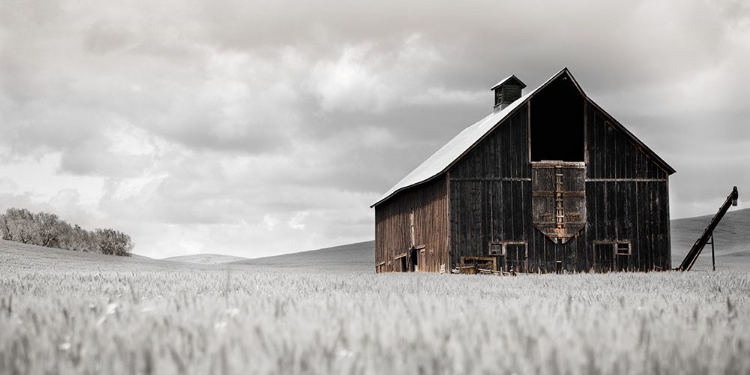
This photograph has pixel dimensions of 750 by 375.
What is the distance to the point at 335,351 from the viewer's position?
429 centimetres

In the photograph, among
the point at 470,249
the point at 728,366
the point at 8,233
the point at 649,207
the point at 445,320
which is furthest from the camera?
the point at 8,233

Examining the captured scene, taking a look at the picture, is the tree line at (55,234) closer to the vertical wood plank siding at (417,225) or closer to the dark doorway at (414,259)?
the vertical wood plank siding at (417,225)

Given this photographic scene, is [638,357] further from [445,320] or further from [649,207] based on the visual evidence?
[649,207]

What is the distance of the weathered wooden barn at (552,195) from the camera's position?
29719 mm

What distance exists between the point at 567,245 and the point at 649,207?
13.7ft

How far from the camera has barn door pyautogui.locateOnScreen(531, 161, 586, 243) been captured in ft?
99.0

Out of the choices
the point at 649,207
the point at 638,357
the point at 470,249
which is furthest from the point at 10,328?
the point at 649,207

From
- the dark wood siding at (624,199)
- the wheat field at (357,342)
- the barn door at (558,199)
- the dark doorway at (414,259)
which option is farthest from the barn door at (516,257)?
the wheat field at (357,342)

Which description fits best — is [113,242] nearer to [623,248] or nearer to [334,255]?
[334,255]

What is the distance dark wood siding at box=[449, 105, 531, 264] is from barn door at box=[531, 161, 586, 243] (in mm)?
389

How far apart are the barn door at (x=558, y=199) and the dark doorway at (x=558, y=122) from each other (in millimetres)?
537

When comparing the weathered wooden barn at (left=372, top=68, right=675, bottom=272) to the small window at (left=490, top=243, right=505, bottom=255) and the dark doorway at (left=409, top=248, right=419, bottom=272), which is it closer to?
the small window at (left=490, top=243, right=505, bottom=255)

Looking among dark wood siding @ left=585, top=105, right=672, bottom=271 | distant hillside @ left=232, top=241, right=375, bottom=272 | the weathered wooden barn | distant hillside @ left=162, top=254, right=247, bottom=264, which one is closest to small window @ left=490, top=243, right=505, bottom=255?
the weathered wooden barn

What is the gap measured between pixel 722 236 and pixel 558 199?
247ft
